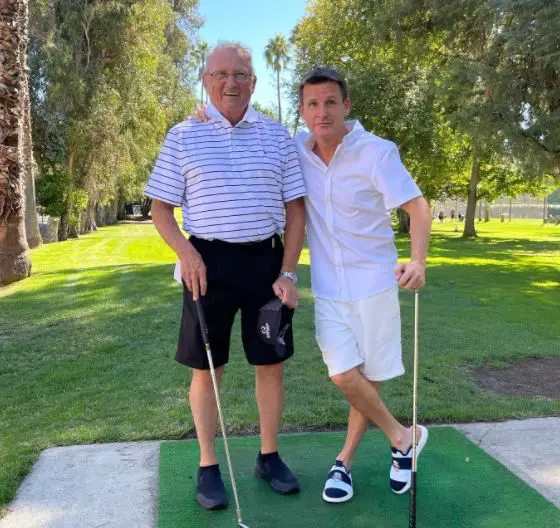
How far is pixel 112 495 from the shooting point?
320 centimetres

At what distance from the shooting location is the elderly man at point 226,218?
3.00m

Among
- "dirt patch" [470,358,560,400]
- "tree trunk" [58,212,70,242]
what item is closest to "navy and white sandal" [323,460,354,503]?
"dirt patch" [470,358,560,400]

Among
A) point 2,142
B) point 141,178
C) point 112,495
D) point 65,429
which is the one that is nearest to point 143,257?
point 2,142

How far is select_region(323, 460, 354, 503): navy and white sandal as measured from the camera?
3.15 metres

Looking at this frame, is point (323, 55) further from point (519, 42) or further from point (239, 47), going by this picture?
point (239, 47)

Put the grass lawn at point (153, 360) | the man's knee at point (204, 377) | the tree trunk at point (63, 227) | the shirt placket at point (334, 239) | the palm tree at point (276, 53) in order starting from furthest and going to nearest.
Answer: the palm tree at point (276, 53) < the tree trunk at point (63, 227) < the grass lawn at point (153, 360) < the man's knee at point (204, 377) < the shirt placket at point (334, 239)

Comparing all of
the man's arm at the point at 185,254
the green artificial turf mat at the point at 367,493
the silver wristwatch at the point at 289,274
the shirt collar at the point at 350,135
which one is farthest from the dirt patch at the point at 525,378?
the man's arm at the point at 185,254

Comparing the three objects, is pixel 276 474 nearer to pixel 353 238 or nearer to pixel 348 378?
pixel 348 378

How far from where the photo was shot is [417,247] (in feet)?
9.77

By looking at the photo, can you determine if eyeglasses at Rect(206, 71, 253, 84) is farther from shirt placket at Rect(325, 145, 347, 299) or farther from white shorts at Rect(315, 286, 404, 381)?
white shorts at Rect(315, 286, 404, 381)

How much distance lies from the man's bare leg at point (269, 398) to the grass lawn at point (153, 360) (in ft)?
2.82

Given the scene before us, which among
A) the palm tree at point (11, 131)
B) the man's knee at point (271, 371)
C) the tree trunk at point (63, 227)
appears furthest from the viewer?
the tree trunk at point (63, 227)

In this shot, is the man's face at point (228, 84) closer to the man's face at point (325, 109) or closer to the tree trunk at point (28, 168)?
the man's face at point (325, 109)

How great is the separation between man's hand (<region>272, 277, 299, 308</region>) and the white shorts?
177 millimetres
